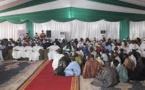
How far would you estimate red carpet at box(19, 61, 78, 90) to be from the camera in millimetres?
5595

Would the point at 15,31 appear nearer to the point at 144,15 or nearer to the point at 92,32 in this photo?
the point at 92,32

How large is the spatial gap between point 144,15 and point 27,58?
7185 mm

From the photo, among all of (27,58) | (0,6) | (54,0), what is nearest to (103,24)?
(54,0)

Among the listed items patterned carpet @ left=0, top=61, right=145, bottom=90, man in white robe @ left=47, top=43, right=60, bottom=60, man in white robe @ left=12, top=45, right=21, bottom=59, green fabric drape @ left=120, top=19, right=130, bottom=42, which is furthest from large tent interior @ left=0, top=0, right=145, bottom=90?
patterned carpet @ left=0, top=61, right=145, bottom=90

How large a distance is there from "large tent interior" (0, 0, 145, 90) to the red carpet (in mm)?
5702

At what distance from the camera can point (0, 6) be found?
483 inches

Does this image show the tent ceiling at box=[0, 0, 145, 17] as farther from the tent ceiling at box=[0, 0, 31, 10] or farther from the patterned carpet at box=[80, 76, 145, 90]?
the patterned carpet at box=[80, 76, 145, 90]

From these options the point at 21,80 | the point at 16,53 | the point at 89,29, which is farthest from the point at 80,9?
the point at 21,80

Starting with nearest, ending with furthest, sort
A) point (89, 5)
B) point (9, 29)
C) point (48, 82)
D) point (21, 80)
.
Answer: point (48, 82) < point (21, 80) < point (89, 5) < point (9, 29)

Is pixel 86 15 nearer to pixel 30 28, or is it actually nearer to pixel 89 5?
pixel 89 5

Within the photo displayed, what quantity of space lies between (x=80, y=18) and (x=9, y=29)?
4.75 metres

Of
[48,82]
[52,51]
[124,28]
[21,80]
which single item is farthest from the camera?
[124,28]

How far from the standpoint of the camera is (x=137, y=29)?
12.4 meters

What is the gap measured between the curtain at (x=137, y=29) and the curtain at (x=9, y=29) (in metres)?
6.82
